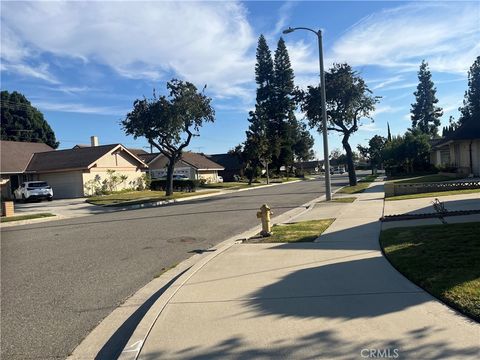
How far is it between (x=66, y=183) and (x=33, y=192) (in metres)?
5.17

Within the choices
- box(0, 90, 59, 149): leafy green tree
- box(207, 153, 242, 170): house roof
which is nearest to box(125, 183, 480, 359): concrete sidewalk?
box(207, 153, 242, 170): house roof

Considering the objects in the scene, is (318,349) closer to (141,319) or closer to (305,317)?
(305,317)

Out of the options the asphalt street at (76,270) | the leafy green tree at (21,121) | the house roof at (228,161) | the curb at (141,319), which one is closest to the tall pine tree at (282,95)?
the house roof at (228,161)

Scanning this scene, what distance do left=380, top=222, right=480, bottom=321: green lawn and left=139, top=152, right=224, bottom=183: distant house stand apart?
53.7 metres

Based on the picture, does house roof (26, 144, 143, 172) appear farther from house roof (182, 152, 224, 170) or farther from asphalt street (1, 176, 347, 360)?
asphalt street (1, 176, 347, 360)

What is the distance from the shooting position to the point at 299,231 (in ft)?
40.9

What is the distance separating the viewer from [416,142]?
4925 cm

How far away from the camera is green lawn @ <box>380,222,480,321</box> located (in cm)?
558

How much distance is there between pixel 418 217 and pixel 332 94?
22403 mm

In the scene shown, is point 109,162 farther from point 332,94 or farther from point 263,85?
point 263,85

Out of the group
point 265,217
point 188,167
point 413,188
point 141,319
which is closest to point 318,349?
point 141,319

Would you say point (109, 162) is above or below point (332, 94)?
below

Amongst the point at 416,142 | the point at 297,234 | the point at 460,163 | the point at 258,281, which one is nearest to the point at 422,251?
the point at 258,281

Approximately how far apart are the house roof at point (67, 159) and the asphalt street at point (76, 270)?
24.5 metres
